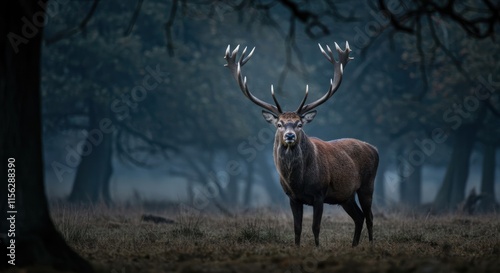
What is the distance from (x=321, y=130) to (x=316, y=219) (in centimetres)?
2280

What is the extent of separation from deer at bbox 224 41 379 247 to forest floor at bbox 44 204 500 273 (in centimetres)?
53

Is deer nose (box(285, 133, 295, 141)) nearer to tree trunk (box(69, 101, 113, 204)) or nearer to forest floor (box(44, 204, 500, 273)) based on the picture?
forest floor (box(44, 204, 500, 273))

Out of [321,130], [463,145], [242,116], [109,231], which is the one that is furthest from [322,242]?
[321,130]

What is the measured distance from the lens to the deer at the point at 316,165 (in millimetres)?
10016

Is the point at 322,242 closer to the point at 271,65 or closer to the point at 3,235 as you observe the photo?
the point at 3,235

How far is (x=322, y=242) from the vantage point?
10.1 m

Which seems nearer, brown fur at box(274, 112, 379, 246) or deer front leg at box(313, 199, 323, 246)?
deer front leg at box(313, 199, 323, 246)

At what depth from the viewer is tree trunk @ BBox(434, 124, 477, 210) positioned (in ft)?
80.2

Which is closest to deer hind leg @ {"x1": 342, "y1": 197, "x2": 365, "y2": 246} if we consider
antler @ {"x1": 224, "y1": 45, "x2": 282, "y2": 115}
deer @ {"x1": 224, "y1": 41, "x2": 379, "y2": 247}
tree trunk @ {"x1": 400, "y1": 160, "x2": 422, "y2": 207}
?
deer @ {"x1": 224, "y1": 41, "x2": 379, "y2": 247}

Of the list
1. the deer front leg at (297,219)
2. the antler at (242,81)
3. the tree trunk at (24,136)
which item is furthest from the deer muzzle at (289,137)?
the tree trunk at (24,136)

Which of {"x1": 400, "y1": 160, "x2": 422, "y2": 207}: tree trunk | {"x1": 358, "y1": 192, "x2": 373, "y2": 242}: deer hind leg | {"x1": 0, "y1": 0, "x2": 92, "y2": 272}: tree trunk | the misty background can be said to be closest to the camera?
{"x1": 0, "y1": 0, "x2": 92, "y2": 272}: tree trunk

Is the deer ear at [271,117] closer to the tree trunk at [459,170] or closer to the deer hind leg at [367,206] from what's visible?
the deer hind leg at [367,206]

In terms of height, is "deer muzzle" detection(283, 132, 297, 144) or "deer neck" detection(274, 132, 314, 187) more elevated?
"deer muzzle" detection(283, 132, 297, 144)

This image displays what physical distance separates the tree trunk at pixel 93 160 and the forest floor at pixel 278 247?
9.82m
